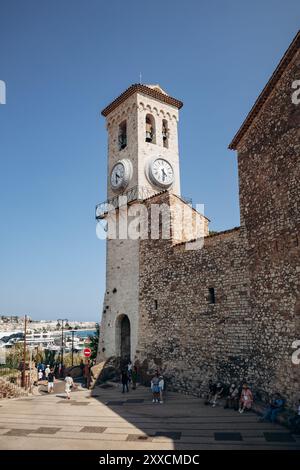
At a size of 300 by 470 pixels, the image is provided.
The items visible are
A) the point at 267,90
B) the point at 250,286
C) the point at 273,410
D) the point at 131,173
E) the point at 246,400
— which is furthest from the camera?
the point at 131,173

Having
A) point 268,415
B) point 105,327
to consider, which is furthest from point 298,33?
point 105,327

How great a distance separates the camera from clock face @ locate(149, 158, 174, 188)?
68.1ft

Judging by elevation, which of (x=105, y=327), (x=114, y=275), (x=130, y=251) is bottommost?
(x=105, y=327)

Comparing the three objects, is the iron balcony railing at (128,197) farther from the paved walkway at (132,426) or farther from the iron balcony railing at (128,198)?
the paved walkway at (132,426)

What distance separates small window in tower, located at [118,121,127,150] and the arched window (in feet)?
5.08

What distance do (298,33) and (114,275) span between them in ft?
48.8

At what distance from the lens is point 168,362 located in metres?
16.4

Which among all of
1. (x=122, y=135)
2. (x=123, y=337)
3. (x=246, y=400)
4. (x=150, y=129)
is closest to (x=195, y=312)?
(x=246, y=400)

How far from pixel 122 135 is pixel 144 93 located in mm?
3019

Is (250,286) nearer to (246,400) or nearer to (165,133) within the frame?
(246,400)

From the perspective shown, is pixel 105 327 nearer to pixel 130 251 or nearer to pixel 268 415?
pixel 130 251

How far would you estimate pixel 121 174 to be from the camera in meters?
21.3
